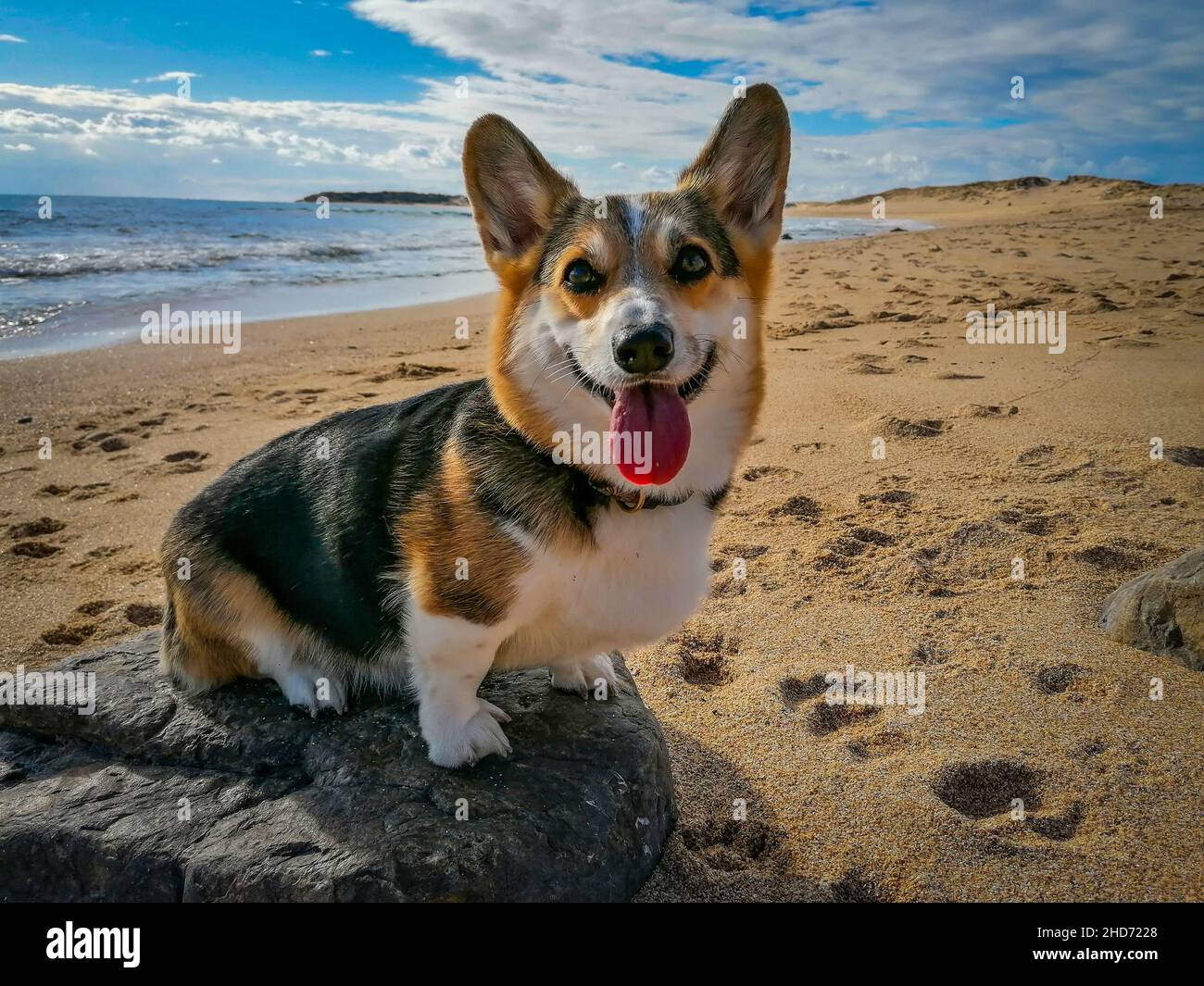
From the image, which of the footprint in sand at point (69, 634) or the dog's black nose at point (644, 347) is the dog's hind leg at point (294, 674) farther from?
the footprint in sand at point (69, 634)

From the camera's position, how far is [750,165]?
9.82 ft

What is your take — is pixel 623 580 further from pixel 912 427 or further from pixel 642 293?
pixel 912 427

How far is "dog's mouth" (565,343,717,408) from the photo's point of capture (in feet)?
8.05

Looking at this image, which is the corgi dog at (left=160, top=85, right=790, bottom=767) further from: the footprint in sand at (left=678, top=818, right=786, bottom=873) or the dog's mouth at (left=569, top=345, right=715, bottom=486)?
the footprint in sand at (left=678, top=818, right=786, bottom=873)

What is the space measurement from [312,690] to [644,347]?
5.54 ft

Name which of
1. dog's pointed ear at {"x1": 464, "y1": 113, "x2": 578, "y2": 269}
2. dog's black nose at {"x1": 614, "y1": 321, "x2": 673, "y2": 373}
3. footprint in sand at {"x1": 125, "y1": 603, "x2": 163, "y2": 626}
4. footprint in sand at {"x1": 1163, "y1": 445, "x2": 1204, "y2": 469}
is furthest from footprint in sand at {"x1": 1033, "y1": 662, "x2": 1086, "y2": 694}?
footprint in sand at {"x1": 125, "y1": 603, "x2": 163, "y2": 626}

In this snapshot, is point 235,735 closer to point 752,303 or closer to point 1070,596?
point 752,303

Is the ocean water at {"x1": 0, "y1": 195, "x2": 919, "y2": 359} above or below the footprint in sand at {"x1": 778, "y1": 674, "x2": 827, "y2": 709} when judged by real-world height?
above

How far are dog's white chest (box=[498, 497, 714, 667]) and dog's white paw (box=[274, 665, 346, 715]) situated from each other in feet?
2.59

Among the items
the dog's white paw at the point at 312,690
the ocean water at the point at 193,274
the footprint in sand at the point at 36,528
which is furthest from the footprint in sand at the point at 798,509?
the ocean water at the point at 193,274

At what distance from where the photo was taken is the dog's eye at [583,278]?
262cm

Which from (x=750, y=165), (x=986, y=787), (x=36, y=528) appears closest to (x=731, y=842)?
(x=986, y=787)
